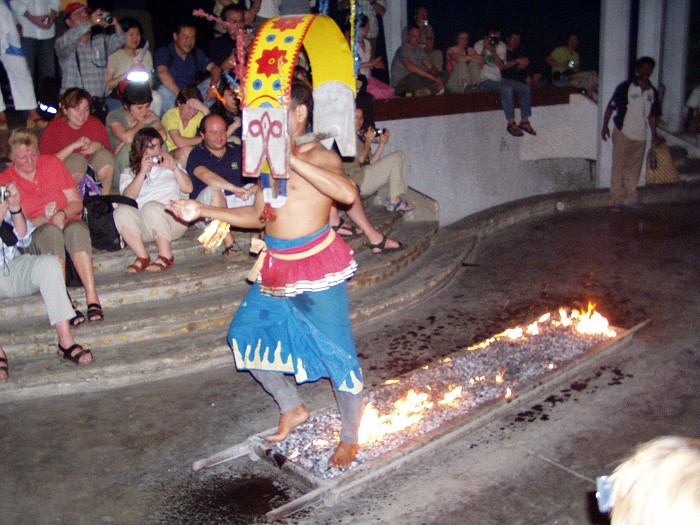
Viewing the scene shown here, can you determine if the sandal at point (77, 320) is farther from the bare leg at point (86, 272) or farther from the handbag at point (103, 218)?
the handbag at point (103, 218)

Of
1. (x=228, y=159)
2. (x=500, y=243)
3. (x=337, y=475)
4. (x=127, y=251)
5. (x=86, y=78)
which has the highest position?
(x=86, y=78)

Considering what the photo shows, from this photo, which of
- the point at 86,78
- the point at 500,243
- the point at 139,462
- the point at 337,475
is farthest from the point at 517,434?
the point at 86,78

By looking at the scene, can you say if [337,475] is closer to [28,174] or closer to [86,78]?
[28,174]

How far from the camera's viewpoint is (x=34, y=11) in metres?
8.07

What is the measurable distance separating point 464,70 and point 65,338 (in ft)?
24.3

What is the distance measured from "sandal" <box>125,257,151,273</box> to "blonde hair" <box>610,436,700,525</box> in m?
5.41

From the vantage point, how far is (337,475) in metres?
4.22

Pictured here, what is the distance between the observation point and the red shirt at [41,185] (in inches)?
238

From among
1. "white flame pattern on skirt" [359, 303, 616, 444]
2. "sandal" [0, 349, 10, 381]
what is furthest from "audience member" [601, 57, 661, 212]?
"sandal" [0, 349, 10, 381]

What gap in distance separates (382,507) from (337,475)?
0.98 ft

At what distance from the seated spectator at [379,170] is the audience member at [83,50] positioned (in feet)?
8.96

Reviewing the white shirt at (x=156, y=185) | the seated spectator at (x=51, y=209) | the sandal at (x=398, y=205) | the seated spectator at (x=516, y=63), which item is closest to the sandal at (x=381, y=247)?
the sandal at (x=398, y=205)

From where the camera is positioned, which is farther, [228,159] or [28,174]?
[228,159]

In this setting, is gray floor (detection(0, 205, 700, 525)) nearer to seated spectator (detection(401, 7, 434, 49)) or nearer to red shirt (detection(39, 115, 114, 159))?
red shirt (detection(39, 115, 114, 159))
